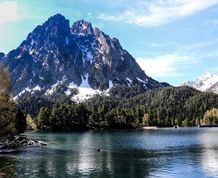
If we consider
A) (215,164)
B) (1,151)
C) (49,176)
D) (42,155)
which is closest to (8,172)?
(49,176)

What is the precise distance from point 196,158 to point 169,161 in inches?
381

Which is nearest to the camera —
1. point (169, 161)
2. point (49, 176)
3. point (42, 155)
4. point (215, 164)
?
point (49, 176)

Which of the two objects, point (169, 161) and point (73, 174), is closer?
point (73, 174)

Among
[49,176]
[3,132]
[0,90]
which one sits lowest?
[49,176]

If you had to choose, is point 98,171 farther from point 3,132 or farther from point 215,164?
point 3,132

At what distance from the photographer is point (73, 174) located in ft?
253

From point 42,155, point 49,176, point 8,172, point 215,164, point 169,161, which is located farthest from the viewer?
point 42,155

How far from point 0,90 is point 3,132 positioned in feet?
38.0

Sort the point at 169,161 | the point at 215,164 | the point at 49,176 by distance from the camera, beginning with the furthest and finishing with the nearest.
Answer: the point at 169,161 → the point at 215,164 → the point at 49,176

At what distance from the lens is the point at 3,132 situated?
375ft

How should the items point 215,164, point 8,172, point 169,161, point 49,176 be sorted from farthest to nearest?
point 169,161 → point 215,164 → point 8,172 → point 49,176

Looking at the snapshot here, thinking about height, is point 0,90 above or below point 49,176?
above

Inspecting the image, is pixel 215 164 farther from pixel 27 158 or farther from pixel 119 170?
pixel 27 158

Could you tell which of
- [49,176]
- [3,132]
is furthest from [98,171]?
[3,132]
